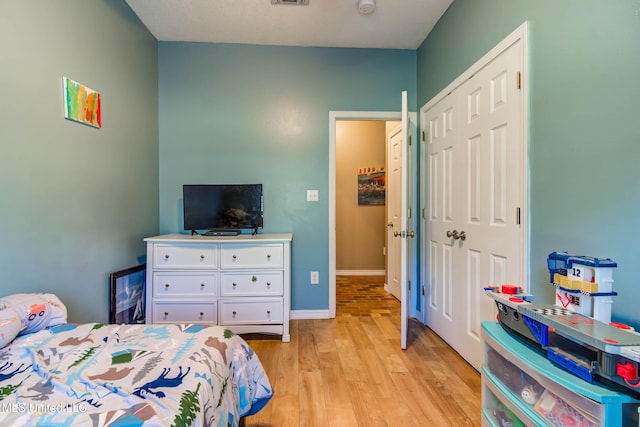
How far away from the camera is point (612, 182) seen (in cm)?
111

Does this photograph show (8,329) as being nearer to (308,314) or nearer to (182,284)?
(182,284)

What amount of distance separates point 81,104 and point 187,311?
1.63 m

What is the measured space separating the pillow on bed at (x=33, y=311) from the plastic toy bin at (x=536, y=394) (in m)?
1.75

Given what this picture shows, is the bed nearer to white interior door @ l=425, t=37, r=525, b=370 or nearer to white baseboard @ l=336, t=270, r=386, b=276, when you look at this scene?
white interior door @ l=425, t=37, r=525, b=370

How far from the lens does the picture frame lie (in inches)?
89.4

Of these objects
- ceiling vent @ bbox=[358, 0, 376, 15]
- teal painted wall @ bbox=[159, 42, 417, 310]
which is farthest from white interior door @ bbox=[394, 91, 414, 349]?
teal painted wall @ bbox=[159, 42, 417, 310]

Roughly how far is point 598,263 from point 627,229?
0.22 metres

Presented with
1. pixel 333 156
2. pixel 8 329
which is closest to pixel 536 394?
pixel 8 329

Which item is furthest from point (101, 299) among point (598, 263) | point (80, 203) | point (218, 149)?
point (598, 263)

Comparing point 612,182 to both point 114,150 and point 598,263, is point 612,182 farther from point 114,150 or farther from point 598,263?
point 114,150

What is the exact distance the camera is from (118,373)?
95 centimetres

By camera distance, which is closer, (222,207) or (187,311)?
(187,311)

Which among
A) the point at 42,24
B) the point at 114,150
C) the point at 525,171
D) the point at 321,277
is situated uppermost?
the point at 42,24

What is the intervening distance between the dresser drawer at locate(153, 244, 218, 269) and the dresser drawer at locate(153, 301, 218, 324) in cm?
31
